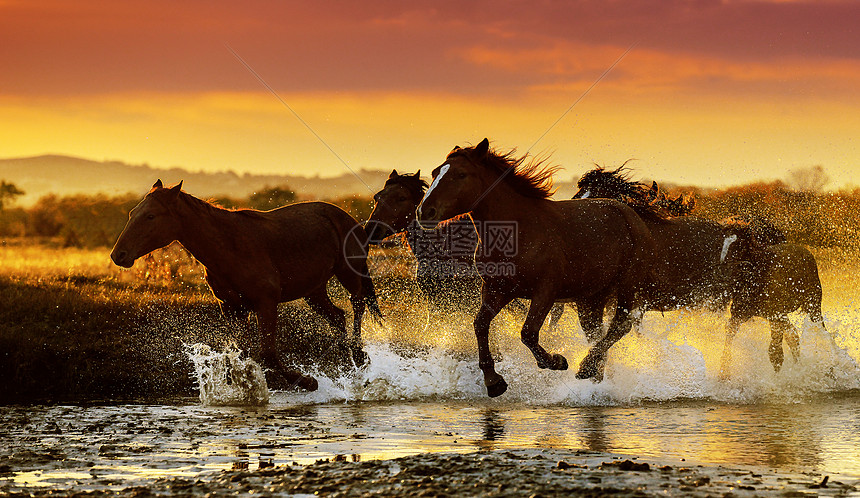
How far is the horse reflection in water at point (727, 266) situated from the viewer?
1163cm

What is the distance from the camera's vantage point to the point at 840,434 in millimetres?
8172

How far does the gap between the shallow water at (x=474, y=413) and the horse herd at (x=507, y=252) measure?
37cm

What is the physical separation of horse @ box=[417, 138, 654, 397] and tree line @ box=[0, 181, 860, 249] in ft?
9.87

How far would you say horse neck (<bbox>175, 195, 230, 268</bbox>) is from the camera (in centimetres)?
1027

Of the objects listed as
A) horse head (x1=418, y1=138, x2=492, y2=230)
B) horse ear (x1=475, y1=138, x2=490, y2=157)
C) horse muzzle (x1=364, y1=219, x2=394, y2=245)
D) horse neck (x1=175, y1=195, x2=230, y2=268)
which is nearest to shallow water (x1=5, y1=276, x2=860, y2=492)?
horse neck (x1=175, y1=195, x2=230, y2=268)

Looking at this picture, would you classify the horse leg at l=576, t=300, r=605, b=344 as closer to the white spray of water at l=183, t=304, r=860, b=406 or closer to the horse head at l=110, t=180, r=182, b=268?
the white spray of water at l=183, t=304, r=860, b=406

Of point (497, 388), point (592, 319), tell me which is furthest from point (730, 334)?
point (497, 388)

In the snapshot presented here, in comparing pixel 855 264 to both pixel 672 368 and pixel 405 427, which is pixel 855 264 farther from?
pixel 405 427

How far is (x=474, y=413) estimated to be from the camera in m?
9.54

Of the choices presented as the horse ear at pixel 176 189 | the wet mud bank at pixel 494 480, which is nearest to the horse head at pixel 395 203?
the horse ear at pixel 176 189

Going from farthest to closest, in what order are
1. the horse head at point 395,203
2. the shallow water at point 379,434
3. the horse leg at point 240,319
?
the horse head at point 395,203, the horse leg at point 240,319, the shallow water at point 379,434

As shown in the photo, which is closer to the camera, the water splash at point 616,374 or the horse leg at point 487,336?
the horse leg at point 487,336

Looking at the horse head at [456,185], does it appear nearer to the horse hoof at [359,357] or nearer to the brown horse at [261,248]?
the brown horse at [261,248]

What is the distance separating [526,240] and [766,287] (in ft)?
12.6
